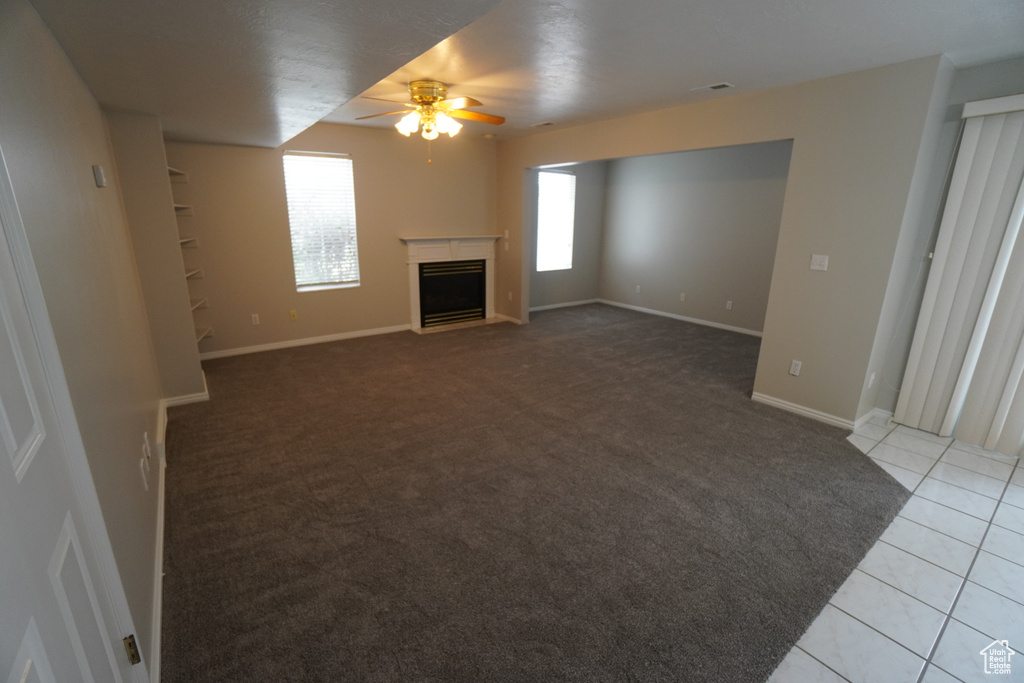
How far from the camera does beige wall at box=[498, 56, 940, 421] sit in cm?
→ 280

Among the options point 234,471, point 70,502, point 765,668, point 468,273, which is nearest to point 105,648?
point 70,502

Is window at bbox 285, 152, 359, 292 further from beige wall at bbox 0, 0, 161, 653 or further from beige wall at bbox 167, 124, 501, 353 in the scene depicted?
beige wall at bbox 0, 0, 161, 653

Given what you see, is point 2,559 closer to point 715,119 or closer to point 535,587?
point 535,587

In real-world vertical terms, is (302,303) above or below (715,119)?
below

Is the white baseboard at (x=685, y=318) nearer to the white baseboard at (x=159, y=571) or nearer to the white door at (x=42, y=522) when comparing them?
the white baseboard at (x=159, y=571)

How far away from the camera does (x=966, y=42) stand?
7.93 feet

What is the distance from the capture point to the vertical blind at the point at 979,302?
277 cm

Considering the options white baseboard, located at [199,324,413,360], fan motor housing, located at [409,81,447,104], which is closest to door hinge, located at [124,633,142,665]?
fan motor housing, located at [409,81,447,104]

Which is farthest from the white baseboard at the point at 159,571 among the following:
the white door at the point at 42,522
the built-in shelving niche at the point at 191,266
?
the built-in shelving niche at the point at 191,266

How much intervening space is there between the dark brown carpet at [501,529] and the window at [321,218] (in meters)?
1.66

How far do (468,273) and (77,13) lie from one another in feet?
15.5

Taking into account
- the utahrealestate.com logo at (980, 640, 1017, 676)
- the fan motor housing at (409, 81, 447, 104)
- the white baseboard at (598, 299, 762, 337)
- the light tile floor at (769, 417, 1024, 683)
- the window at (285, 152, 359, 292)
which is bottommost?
the utahrealestate.com logo at (980, 640, 1017, 676)

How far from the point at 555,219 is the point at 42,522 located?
22.0 ft

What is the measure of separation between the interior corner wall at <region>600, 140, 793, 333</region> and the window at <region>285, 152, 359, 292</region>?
4.18 meters
